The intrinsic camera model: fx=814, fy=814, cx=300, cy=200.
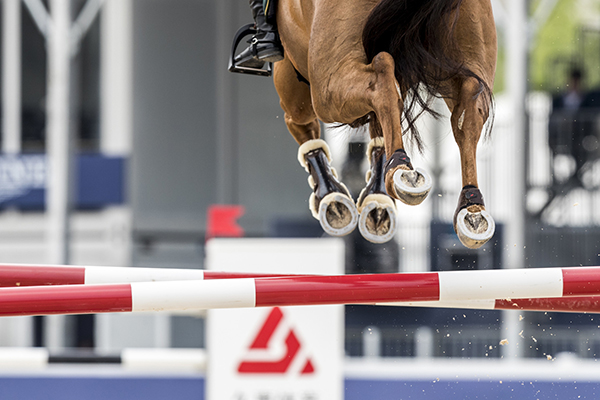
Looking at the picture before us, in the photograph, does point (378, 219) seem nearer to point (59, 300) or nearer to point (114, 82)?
point (59, 300)

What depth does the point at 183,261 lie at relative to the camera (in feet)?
32.2

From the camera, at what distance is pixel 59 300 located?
2666 millimetres

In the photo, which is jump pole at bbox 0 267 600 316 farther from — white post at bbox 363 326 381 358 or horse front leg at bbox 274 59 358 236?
white post at bbox 363 326 381 358

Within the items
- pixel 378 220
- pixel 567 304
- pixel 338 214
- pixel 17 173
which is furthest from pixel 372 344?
pixel 17 173

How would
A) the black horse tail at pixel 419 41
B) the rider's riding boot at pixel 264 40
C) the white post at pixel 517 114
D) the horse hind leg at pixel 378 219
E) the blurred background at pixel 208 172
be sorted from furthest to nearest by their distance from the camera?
the blurred background at pixel 208 172
the white post at pixel 517 114
the rider's riding boot at pixel 264 40
the horse hind leg at pixel 378 219
the black horse tail at pixel 419 41

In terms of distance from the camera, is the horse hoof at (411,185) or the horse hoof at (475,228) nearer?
the horse hoof at (411,185)

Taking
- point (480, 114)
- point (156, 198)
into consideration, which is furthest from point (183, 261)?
point (480, 114)

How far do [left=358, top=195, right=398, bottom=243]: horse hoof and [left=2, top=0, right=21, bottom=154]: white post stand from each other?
37.2 feet

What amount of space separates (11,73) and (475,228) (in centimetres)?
1217

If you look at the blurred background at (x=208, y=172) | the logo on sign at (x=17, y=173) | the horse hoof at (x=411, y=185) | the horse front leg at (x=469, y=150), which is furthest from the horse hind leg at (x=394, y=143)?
the logo on sign at (x=17, y=173)

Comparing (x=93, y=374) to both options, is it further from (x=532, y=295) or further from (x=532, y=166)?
(x=532, y=166)

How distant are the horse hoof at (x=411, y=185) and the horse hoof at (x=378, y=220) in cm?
40

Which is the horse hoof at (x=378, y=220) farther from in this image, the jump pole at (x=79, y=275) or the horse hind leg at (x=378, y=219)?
the jump pole at (x=79, y=275)

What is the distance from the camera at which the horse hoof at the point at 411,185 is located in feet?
8.60
